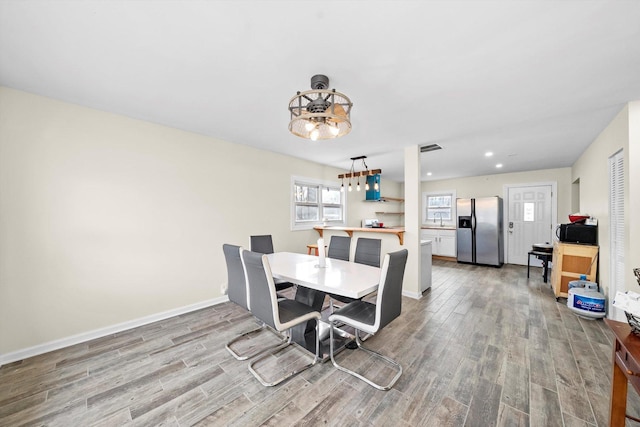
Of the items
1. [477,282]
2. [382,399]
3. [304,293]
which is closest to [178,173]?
[304,293]

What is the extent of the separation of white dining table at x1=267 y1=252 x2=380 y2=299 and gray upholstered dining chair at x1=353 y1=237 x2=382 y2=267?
1.36 feet

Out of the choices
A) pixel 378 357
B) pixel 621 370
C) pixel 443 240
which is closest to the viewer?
pixel 621 370

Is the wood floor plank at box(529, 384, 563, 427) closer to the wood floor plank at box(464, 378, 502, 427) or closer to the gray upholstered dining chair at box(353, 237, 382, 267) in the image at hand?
the wood floor plank at box(464, 378, 502, 427)

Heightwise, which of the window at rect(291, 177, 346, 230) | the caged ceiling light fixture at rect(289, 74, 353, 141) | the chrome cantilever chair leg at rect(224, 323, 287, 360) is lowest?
the chrome cantilever chair leg at rect(224, 323, 287, 360)

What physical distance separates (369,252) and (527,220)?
5.61 m

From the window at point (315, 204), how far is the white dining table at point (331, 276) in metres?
1.98

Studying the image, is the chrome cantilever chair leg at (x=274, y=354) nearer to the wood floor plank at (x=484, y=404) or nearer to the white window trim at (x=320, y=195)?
the wood floor plank at (x=484, y=404)

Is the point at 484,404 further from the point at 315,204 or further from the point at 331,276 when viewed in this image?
the point at 315,204

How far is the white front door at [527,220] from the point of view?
19.4 feet

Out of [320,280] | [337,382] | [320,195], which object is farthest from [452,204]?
[337,382]

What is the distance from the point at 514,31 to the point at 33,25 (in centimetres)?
301

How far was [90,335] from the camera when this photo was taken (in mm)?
2619

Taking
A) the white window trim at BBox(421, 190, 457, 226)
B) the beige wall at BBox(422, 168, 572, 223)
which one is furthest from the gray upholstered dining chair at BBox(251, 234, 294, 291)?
the beige wall at BBox(422, 168, 572, 223)

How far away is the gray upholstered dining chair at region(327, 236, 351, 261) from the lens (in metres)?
3.38
